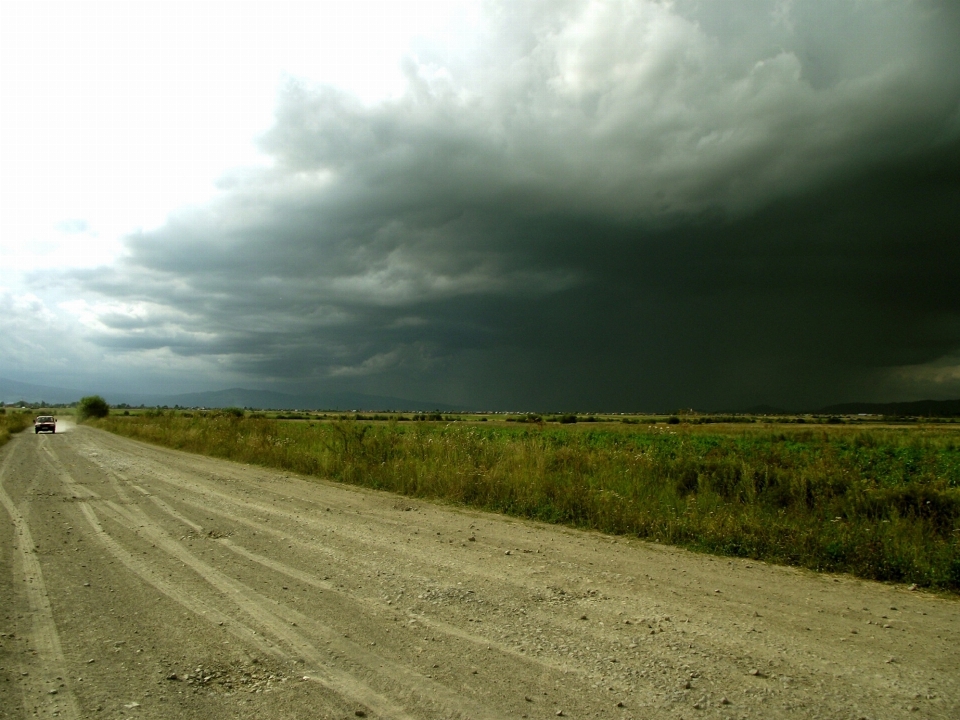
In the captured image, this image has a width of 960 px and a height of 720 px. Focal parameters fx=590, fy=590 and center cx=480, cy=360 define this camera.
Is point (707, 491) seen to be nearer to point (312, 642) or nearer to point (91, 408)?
point (312, 642)

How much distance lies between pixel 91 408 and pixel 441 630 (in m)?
112

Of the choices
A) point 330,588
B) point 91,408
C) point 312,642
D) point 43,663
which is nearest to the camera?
point 43,663

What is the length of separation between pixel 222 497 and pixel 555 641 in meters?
10.5

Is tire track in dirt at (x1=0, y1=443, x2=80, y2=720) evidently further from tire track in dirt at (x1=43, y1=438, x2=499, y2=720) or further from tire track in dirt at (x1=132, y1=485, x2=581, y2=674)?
tire track in dirt at (x1=132, y1=485, x2=581, y2=674)

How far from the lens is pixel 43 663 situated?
4.69 metres

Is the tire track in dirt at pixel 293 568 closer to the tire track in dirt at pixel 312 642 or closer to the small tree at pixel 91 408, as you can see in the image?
the tire track in dirt at pixel 312 642

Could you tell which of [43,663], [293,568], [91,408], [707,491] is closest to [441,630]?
[293,568]

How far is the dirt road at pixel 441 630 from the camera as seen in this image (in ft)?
13.5

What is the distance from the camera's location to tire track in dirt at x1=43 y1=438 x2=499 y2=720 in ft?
13.3

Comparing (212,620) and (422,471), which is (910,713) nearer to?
(212,620)

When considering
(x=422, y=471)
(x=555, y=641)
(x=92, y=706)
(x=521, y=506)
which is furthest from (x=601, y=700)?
(x=422, y=471)

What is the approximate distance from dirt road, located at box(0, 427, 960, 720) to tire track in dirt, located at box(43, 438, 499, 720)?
22 mm

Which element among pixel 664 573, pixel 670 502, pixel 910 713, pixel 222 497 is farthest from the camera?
pixel 222 497

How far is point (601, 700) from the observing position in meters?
4.09
